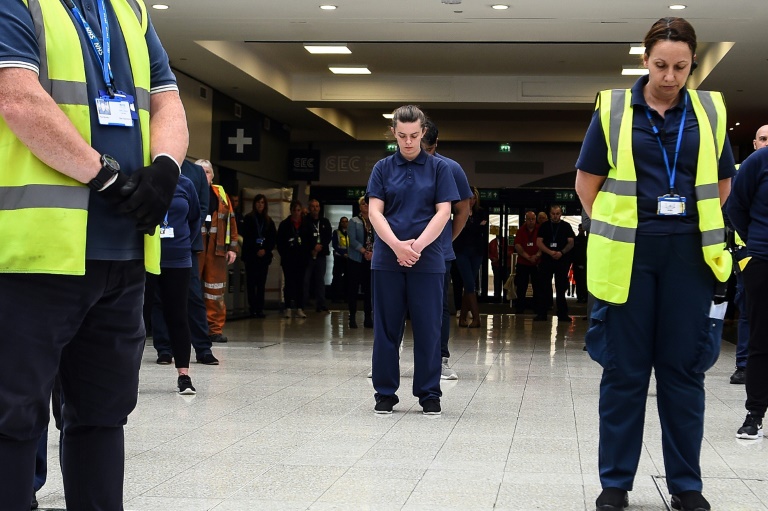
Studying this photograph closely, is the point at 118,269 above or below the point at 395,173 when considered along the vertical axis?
below

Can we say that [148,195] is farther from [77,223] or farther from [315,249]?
[315,249]

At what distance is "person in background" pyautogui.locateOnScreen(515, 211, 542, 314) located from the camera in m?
19.1

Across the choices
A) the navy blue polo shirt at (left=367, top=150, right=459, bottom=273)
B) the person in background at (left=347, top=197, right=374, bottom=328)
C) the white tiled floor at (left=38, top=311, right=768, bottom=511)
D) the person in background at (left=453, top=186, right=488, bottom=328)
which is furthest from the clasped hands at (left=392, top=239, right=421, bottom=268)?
the person in background at (left=347, top=197, right=374, bottom=328)

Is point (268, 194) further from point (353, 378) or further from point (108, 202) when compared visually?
point (108, 202)

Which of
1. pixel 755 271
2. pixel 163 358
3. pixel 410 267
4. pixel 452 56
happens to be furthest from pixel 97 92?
pixel 452 56

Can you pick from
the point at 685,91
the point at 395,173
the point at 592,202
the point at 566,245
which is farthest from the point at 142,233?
the point at 566,245

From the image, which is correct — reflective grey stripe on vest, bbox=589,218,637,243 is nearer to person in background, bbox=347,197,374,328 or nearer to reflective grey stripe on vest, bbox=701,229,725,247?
reflective grey stripe on vest, bbox=701,229,725,247

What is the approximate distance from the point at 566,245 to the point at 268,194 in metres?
6.04

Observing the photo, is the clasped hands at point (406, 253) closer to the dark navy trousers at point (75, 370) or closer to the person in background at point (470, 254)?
the dark navy trousers at point (75, 370)

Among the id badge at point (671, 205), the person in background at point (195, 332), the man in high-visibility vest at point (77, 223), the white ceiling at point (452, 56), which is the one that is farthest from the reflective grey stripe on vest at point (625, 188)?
the white ceiling at point (452, 56)

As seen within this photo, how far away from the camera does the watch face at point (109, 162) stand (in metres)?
2.44

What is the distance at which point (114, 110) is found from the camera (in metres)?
2.55

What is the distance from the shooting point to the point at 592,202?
13.3ft

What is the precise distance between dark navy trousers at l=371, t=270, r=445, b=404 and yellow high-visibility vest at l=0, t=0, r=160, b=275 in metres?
4.07
